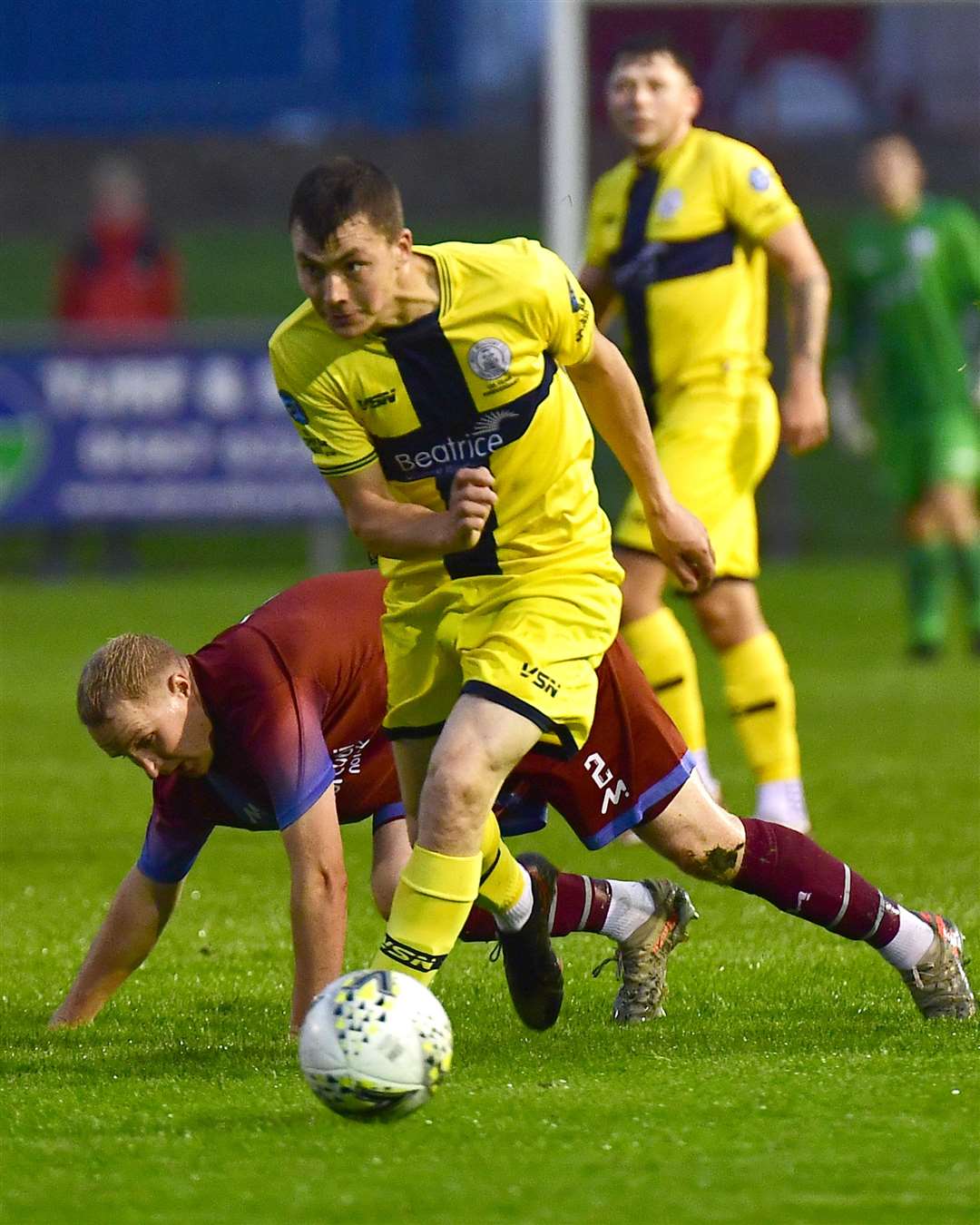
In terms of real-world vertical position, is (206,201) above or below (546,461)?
below

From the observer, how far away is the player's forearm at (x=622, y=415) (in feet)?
15.8

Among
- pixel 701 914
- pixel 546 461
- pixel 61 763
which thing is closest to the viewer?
pixel 546 461

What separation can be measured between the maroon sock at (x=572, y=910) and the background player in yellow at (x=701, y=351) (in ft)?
6.99

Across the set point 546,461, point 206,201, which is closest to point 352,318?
point 546,461

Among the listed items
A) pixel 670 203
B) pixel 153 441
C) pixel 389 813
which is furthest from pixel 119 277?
pixel 389 813

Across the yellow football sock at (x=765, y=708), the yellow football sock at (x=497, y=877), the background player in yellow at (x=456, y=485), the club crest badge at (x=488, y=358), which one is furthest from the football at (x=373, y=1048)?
the yellow football sock at (x=765, y=708)

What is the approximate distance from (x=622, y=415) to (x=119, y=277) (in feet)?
40.9

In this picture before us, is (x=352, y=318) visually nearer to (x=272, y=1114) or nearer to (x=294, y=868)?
(x=294, y=868)

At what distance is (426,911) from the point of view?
4.34 meters

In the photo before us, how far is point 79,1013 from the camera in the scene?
520 centimetres

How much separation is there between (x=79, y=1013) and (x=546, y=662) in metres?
1.47

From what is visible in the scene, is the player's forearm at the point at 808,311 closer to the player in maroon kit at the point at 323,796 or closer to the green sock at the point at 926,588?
the player in maroon kit at the point at 323,796

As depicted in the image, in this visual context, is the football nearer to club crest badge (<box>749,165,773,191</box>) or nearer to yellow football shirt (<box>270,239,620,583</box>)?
yellow football shirt (<box>270,239,620,583</box>)

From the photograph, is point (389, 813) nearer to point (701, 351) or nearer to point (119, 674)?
point (119, 674)
